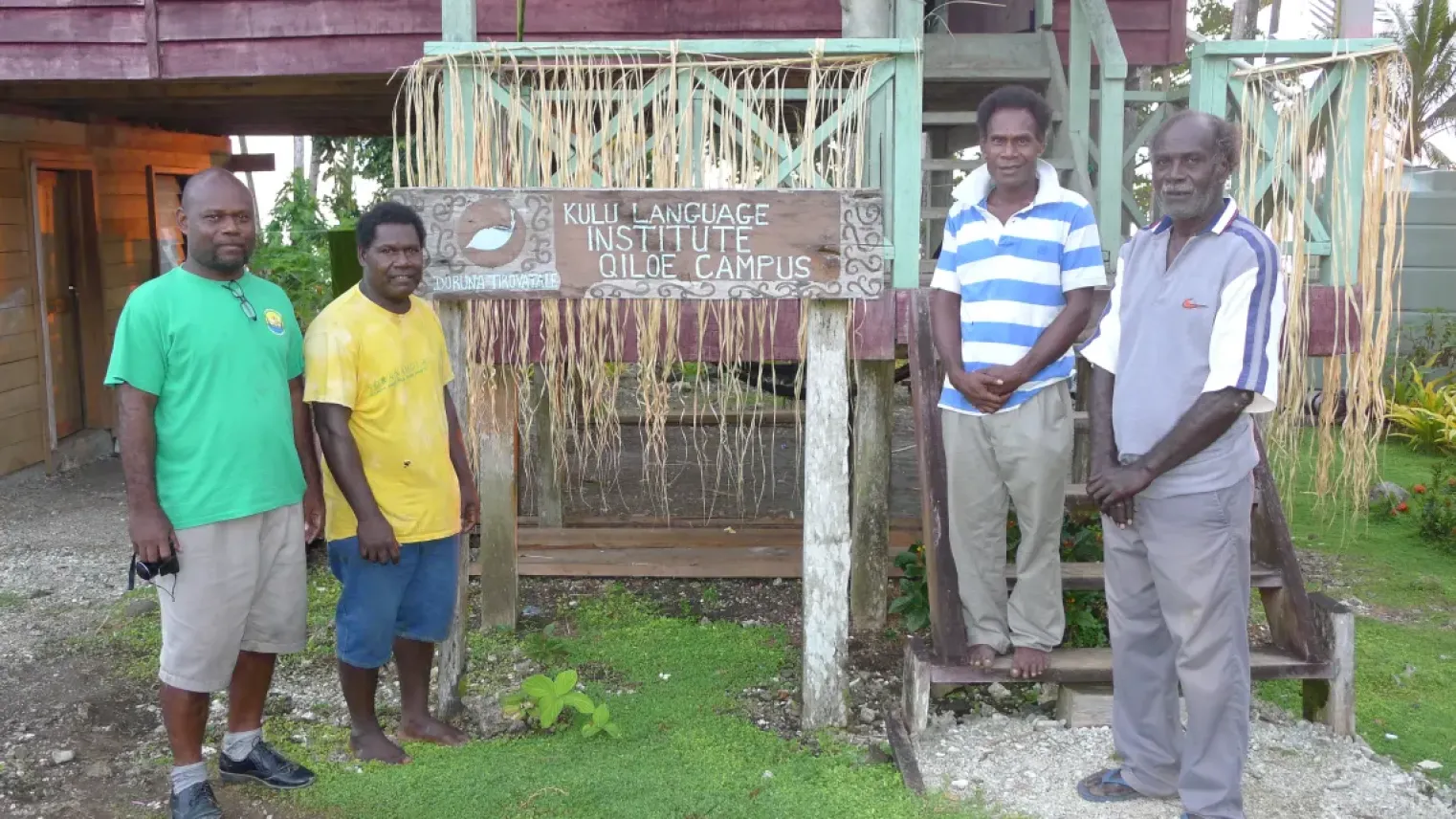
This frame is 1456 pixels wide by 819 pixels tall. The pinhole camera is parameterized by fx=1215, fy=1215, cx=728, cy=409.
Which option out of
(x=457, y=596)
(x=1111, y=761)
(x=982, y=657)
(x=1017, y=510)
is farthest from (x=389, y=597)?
(x=1111, y=761)

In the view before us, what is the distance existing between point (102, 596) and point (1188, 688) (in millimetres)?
4926

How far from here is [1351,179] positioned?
4.68 meters

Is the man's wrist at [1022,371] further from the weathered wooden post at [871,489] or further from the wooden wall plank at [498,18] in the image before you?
the wooden wall plank at [498,18]

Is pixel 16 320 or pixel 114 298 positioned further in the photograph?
pixel 114 298

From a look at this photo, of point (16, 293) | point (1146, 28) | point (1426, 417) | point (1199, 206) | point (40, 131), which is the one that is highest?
point (1146, 28)

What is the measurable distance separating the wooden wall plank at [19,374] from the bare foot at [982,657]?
6.85 metres

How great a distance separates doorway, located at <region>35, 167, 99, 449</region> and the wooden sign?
6.05m

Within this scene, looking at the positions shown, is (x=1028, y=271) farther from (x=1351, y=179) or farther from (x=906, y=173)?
(x=1351, y=179)

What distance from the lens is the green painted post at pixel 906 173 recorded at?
440 cm

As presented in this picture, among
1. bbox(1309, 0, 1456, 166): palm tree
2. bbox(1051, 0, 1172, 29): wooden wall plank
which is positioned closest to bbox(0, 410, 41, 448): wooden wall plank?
bbox(1051, 0, 1172, 29): wooden wall plank

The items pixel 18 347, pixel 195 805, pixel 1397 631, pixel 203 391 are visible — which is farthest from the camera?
pixel 18 347

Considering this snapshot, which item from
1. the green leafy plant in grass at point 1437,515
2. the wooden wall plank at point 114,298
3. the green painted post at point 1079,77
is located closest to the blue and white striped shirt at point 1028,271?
the green painted post at point 1079,77

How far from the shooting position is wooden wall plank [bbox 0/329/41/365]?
785 centimetres

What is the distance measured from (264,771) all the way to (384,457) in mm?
995
